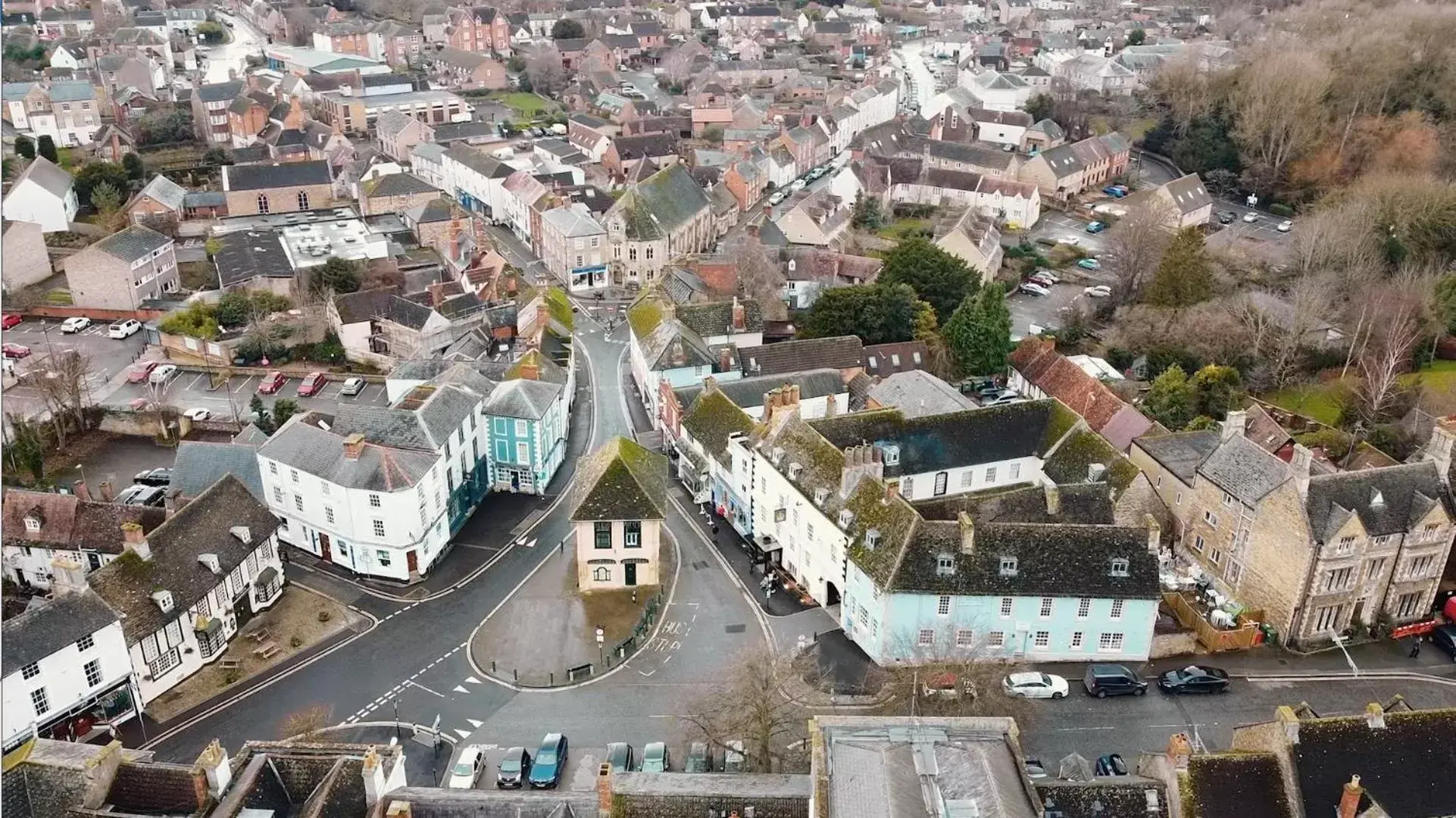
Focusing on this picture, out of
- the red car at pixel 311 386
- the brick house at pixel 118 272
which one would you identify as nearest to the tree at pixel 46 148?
the brick house at pixel 118 272

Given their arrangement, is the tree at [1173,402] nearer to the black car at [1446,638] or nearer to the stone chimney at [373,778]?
the black car at [1446,638]

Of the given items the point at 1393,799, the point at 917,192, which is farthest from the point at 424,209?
the point at 1393,799

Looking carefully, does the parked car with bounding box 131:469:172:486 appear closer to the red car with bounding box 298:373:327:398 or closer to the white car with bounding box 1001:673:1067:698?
the red car with bounding box 298:373:327:398

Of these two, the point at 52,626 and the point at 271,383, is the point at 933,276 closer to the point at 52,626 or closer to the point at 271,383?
the point at 271,383

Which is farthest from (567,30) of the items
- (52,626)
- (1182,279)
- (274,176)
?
(52,626)

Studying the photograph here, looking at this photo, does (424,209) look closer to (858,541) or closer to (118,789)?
(858,541)

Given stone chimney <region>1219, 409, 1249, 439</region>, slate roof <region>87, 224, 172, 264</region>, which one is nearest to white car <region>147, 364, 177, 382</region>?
slate roof <region>87, 224, 172, 264</region>
